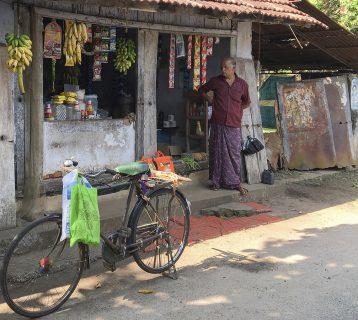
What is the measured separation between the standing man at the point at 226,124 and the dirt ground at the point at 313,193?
723mm

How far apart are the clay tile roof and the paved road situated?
2.82 metres

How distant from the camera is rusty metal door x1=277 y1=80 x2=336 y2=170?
9984mm

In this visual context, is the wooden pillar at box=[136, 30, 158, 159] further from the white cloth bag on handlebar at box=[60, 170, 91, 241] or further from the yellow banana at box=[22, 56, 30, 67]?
the white cloth bag on handlebar at box=[60, 170, 91, 241]

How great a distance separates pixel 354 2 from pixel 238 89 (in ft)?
25.9

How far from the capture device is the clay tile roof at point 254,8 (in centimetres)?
591

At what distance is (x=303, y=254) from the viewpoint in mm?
5539

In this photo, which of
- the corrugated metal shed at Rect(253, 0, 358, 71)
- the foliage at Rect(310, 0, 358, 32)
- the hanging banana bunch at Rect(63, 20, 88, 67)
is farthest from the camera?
the foliage at Rect(310, 0, 358, 32)

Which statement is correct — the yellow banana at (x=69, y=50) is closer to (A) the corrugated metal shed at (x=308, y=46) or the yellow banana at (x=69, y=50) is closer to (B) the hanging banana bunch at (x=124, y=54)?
(B) the hanging banana bunch at (x=124, y=54)

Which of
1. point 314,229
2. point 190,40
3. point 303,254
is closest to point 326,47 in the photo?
point 190,40

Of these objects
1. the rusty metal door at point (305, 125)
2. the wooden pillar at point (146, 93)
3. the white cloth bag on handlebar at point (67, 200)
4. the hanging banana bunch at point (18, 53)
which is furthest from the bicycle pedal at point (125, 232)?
the rusty metal door at point (305, 125)

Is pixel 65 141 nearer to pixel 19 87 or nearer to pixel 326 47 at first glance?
pixel 19 87

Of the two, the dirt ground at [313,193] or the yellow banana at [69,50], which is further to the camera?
the dirt ground at [313,193]

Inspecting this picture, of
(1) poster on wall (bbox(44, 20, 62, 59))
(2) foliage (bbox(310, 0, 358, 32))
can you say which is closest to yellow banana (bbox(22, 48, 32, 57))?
(1) poster on wall (bbox(44, 20, 62, 59))

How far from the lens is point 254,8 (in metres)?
7.00
